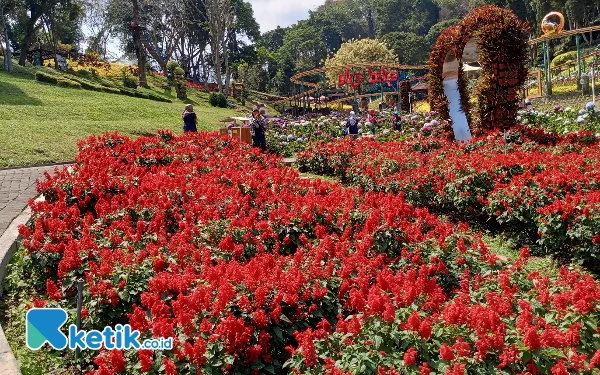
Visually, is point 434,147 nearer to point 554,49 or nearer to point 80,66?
point 80,66

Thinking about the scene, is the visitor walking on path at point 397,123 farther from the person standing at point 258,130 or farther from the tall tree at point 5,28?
the tall tree at point 5,28

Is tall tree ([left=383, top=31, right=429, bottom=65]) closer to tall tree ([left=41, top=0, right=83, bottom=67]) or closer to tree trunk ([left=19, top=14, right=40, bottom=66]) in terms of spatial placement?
tall tree ([left=41, top=0, right=83, bottom=67])

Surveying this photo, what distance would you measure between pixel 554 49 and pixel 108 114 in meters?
37.3

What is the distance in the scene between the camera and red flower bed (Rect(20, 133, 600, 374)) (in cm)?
276

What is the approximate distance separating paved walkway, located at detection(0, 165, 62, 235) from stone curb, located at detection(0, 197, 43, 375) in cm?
11

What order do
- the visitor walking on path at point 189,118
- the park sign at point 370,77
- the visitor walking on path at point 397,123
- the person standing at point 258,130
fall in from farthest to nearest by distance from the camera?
the park sign at point 370,77 < the visitor walking on path at point 397,123 < the visitor walking on path at point 189,118 < the person standing at point 258,130

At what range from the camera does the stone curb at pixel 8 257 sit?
11.5ft

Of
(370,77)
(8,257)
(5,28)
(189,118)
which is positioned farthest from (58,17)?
(8,257)

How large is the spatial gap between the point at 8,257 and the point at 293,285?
11.7ft

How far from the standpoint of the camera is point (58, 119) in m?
15.8

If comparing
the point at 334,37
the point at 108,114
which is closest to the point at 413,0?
the point at 334,37

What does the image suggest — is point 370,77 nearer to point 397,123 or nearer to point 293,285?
point 397,123

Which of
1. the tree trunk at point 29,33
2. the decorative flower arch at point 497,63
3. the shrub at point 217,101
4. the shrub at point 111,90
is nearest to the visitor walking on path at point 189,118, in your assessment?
the decorative flower arch at point 497,63

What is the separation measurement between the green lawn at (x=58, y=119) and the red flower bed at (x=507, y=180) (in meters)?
6.08
